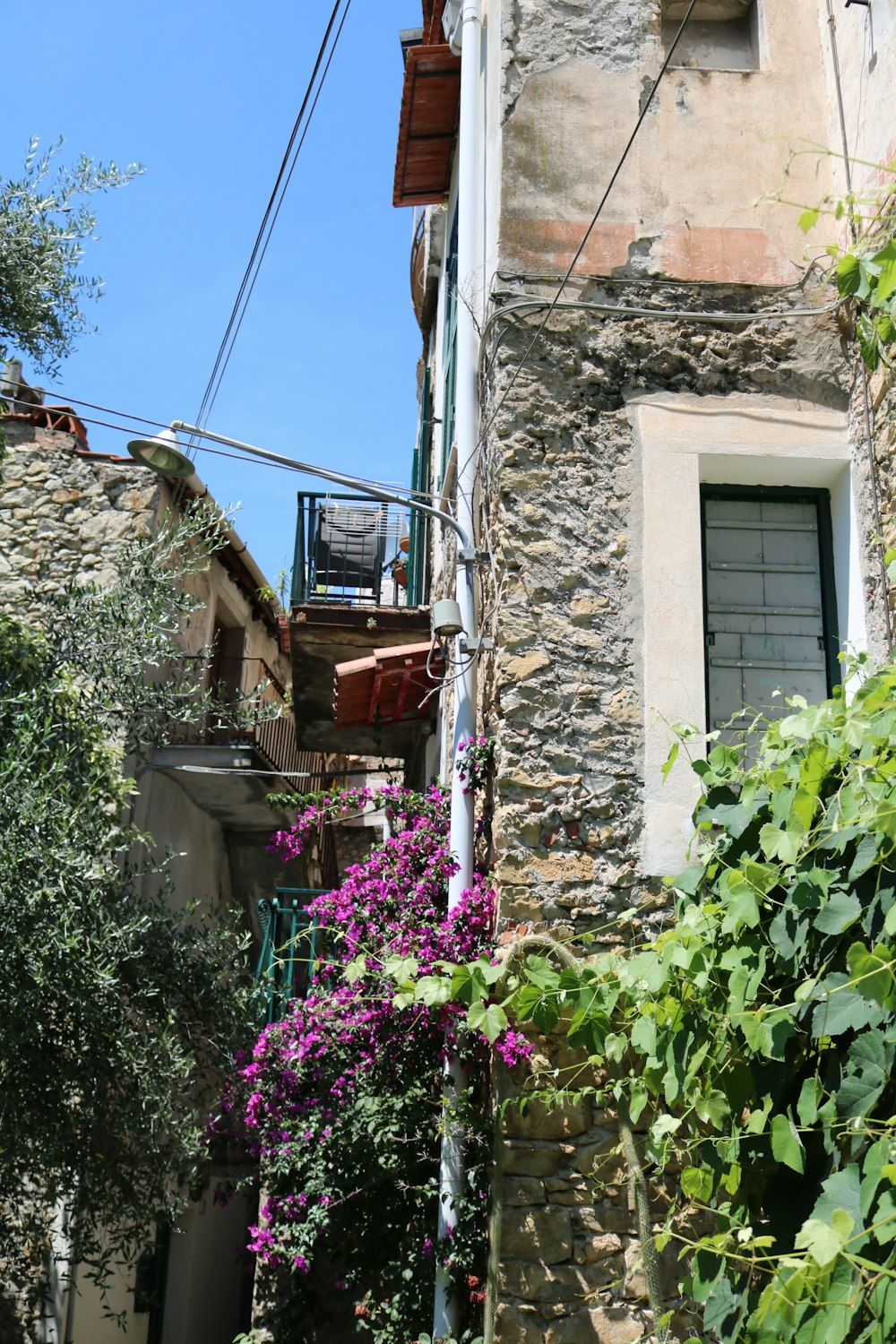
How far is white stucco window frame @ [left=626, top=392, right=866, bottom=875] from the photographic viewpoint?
5457 mm

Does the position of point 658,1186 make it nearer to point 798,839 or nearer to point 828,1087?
point 828,1087

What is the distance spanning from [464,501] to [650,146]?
6.45ft

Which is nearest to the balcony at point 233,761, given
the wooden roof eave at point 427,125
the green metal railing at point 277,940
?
the green metal railing at point 277,940

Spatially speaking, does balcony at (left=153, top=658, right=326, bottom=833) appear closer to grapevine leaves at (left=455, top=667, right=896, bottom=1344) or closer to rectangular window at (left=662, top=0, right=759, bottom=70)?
rectangular window at (left=662, top=0, right=759, bottom=70)

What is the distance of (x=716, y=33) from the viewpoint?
6.71m

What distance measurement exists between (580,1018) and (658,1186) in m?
1.01

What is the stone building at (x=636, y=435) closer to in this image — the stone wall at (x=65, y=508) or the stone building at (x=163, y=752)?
the stone building at (x=163, y=752)

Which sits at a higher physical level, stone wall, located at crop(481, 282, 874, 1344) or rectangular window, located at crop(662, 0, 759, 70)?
rectangular window, located at crop(662, 0, 759, 70)

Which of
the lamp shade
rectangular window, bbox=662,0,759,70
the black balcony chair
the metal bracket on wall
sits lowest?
the metal bracket on wall

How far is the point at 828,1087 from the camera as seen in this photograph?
367 cm

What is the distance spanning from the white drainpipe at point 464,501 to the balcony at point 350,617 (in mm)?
2834

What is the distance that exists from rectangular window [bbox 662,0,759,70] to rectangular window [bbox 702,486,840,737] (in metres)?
2.32

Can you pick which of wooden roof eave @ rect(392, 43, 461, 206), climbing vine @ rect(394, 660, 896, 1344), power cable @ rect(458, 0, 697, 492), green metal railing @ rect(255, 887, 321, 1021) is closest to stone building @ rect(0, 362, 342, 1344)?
green metal railing @ rect(255, 887, 321, 1021)

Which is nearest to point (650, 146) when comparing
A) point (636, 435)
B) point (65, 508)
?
point (636, 435)
